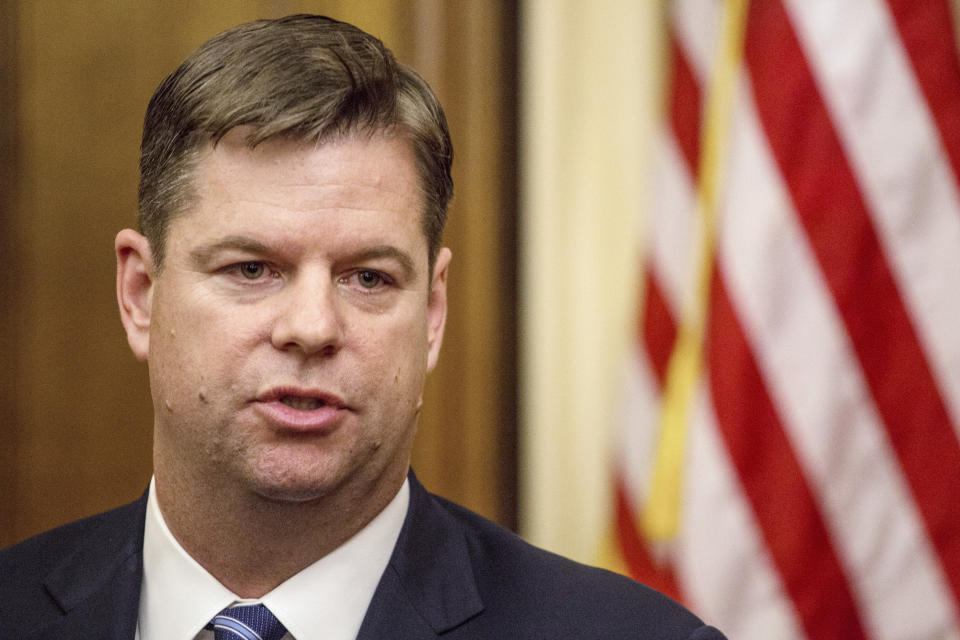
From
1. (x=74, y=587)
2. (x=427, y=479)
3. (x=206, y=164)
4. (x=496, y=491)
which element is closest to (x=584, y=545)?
(x=496, y=491)

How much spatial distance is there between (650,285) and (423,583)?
40.1 inches

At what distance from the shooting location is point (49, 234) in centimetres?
203

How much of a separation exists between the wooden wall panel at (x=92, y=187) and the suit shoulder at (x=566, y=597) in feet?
2.86

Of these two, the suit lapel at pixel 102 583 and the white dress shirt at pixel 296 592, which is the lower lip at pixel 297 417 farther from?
the suit lapel at pixel 102 583

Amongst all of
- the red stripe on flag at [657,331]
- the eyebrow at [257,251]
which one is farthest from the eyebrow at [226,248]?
the red stripe on flag at [657,331]

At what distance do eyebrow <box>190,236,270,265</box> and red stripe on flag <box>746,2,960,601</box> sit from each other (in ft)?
3.08

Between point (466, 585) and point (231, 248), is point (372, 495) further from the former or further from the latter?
point (231, 248)

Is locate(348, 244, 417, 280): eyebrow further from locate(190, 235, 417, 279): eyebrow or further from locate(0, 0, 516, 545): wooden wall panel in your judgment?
locate(0, 0, 516, 545): wooden wall panel

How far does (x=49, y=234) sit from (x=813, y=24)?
1.39 meters

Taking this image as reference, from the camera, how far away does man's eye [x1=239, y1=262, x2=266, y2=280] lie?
1.15m

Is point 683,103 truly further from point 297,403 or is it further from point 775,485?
point 297,403

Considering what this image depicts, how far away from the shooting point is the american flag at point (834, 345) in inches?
66.0

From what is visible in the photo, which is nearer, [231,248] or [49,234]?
[231,248]

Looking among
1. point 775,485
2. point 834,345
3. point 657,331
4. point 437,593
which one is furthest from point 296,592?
point 657,331
